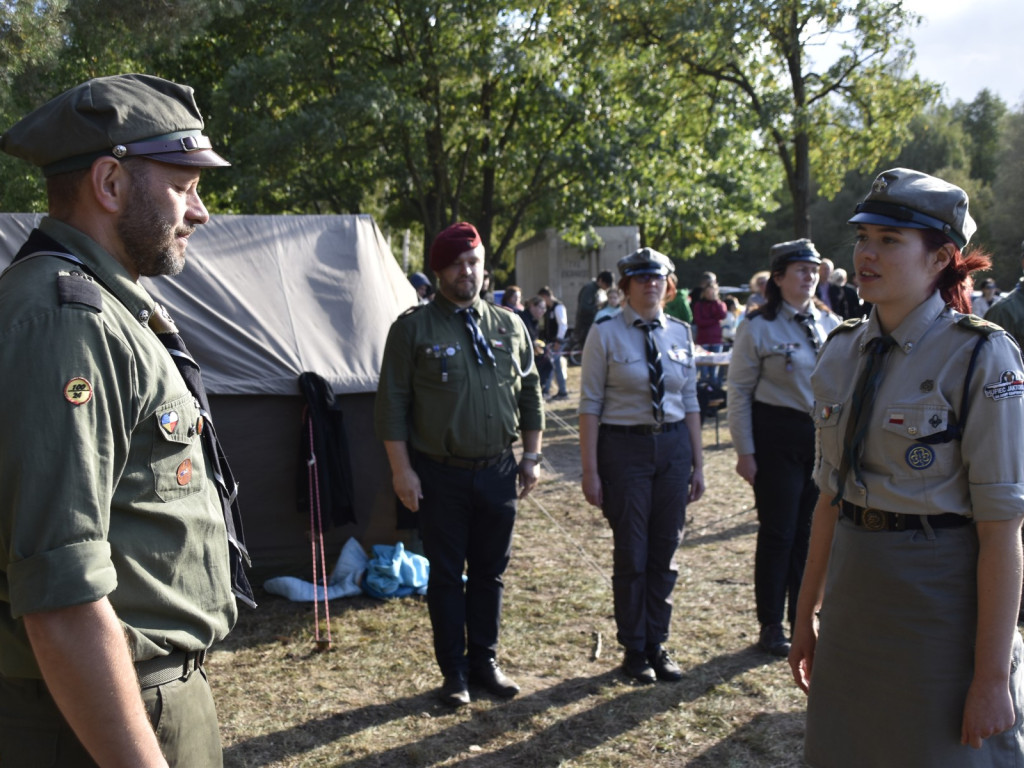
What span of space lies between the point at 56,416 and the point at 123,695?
0.44m

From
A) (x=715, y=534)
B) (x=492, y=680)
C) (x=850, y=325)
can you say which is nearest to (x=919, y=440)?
(x=850, y=325)

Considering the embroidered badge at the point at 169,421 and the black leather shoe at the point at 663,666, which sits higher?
the embroidered badge at the point at 169,421

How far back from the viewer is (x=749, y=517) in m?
7.39

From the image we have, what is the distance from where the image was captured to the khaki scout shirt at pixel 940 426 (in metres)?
2.04

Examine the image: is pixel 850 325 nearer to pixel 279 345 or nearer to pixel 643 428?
pixel 643 428

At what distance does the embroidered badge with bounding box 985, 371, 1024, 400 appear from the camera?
6.72 feet

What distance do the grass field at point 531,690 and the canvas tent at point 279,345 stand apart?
592mm

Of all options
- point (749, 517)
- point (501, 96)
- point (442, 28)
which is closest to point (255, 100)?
point (442, 28)

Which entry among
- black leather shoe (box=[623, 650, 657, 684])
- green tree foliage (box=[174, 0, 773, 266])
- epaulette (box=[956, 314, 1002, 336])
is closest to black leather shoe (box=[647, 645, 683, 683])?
black leather shoe (box=[623, 650, 657, 684])

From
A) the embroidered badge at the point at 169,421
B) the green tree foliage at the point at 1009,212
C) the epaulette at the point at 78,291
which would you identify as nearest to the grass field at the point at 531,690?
the embroidered badge at the point at 169,421

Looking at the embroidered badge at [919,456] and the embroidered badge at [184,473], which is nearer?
the embroidered badge at [184,473]

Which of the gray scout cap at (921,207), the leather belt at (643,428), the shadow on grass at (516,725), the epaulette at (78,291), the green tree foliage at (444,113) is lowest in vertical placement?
the shadow on grass at (516,725)

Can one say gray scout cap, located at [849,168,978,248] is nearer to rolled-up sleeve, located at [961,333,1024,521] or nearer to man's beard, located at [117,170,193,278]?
rolled-up sleeve, located at [961,333,1024,521]

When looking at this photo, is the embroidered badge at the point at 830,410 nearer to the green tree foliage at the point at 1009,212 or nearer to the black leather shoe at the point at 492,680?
the black leather shoe at the point at 492,680
